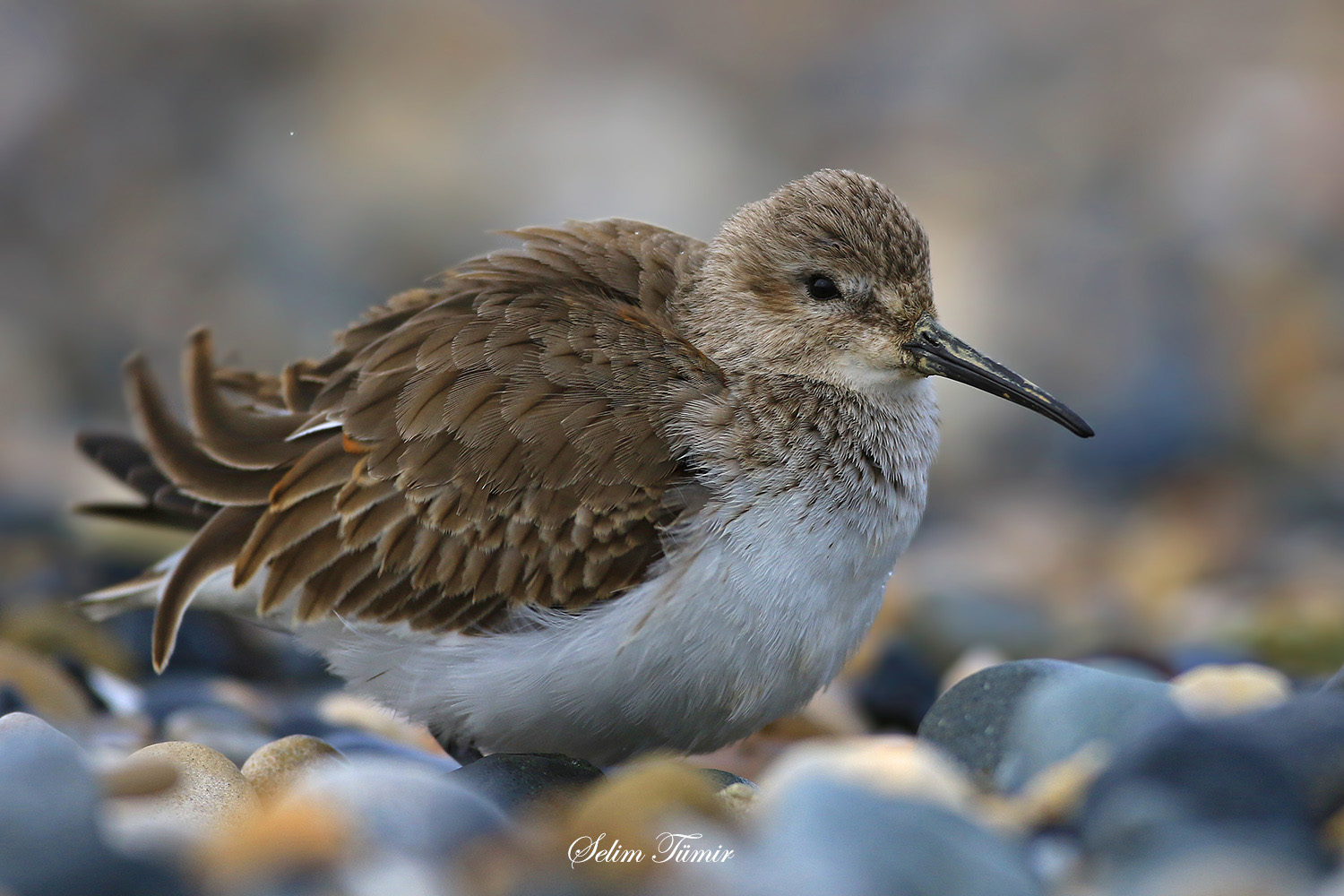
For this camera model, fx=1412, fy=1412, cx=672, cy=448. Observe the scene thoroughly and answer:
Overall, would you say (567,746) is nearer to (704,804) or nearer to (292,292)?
(704,804)

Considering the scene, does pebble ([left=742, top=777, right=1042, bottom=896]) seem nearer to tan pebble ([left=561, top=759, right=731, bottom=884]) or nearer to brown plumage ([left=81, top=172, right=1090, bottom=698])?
tan pebble ([left=561, top=759, right=731, bottom=884])

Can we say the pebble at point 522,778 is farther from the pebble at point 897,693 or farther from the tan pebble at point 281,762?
the pebble at point 897,693

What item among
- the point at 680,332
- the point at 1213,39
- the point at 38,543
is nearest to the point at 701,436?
the point at 680,332

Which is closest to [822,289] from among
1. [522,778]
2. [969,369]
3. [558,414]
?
[969,369]

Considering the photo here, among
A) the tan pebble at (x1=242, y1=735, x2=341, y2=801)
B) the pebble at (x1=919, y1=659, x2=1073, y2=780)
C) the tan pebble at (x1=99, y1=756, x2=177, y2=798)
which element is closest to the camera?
the tan pebble at (x1=99, y1=756, x2=177, y2=798)

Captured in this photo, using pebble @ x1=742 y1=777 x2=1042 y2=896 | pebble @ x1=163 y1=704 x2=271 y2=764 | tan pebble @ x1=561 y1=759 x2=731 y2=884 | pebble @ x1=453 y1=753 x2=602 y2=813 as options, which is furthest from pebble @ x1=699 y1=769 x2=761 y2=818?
pebble @ x1=163 y1=704 x2=271 y2=764

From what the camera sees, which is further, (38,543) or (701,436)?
(38,543)
